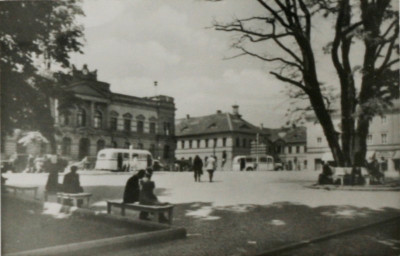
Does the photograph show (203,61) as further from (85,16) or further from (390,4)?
(390,4)

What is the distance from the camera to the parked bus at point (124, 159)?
6.37m

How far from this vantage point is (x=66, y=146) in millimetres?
6250

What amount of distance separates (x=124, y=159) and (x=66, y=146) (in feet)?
2.96

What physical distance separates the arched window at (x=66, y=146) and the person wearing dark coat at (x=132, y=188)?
3.16ft

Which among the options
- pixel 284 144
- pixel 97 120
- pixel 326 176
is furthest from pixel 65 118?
pixel 326 176

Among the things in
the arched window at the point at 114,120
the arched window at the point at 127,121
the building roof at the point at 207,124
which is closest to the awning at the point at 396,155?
the building roof at the point at 207,124

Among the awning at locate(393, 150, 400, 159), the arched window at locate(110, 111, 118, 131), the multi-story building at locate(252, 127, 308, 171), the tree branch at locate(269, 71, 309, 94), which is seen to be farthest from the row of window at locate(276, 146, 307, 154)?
the arched window at locate(110, 111, 118, 131)

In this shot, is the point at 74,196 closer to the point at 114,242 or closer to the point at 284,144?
the point at 114,242

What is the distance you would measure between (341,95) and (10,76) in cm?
677

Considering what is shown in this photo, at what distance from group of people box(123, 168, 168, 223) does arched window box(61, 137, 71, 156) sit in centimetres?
96

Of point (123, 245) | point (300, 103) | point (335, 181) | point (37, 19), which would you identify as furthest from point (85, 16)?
point (335, 181)

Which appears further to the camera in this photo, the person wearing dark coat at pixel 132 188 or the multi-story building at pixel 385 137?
the multi-story building at pixel 385 137

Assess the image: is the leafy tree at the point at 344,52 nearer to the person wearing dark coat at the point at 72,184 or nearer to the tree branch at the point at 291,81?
the tree branch at the point at 291,81

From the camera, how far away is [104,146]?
6188 mm
